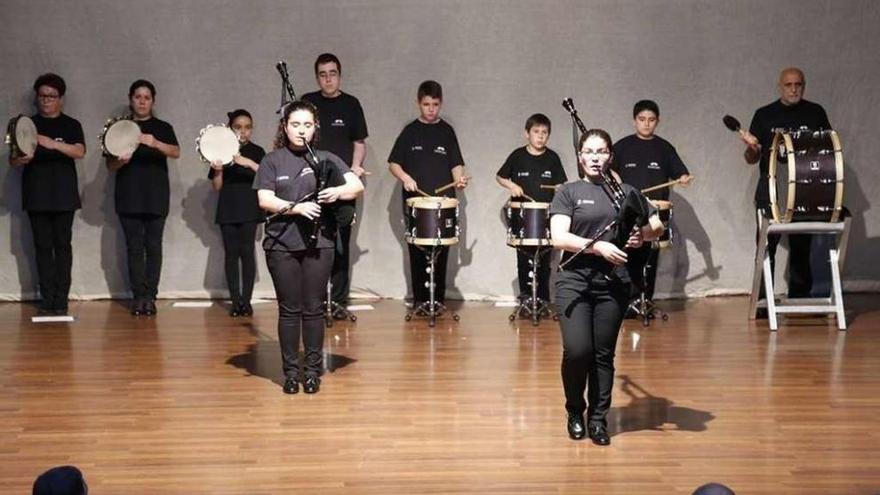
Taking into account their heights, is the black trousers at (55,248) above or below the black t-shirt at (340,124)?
below

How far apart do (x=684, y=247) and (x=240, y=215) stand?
3701 mm

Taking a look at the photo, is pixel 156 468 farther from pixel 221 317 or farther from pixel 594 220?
pixel 221 317

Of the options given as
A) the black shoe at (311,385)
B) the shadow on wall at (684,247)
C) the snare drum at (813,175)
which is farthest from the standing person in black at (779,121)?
the black shoe at (311,385)

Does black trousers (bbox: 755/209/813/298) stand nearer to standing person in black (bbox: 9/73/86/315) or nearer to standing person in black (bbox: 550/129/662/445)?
standing person in black (bbox: 550/129/662/445)

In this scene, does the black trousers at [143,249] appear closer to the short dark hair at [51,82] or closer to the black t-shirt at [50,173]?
the black t-shirt at [50,173]

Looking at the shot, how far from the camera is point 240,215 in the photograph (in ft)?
28.6

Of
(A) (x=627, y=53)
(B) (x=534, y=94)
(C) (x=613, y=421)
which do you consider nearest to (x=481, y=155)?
(B) (x=534, y=94)

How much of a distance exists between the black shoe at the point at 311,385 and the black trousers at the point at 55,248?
10.4ft

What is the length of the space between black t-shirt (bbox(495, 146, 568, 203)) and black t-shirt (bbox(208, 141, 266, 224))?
1.81 meters

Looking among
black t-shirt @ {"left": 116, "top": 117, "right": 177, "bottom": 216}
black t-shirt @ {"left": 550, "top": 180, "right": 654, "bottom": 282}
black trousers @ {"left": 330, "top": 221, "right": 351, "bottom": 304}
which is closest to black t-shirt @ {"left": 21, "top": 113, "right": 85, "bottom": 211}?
black t-shirt @ {"left": 116, "top": 117, "right": 177, "bottom": 216}

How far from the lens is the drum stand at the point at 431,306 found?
334 inches

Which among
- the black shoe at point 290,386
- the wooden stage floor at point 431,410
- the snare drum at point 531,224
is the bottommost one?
the wooden stage floor at point 431,410

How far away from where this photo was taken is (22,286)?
9.59m

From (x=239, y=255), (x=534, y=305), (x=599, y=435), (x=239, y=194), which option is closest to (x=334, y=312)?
(x=239, y=255)
